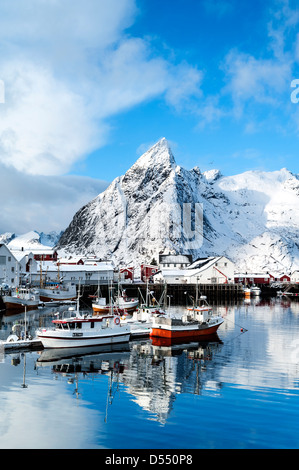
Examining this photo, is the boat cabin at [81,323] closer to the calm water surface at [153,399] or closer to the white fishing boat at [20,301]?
the calm water surface at [153,399]

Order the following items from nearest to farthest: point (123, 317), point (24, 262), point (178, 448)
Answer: point (178, 448)
point (123, 317)
point (24, 262)

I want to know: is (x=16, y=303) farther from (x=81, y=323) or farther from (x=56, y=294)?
(x=81, y=323)

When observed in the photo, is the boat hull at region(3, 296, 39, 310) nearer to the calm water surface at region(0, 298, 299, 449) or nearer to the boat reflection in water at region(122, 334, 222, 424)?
the boat reflection in water at region(122, 334, 222, 424)

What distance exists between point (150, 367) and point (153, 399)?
8.32 meters

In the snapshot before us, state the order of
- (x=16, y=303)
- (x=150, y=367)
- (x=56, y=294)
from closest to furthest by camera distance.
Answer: (x=150, y=367), (x=16, y=303), (x=56, y=294)

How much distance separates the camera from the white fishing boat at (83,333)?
3648 centimetres

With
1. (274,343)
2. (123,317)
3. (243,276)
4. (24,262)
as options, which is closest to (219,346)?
(274,343)

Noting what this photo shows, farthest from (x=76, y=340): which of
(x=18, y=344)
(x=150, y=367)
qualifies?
(x=150, y=367)

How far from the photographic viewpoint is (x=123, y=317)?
52469 millimetres

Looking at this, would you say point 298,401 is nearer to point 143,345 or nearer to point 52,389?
point 52,389

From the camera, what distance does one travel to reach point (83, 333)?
123 ft

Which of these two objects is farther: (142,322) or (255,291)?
(255,291)

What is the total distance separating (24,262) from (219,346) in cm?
8396

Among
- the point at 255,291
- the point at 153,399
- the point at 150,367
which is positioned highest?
the point at 255,291
